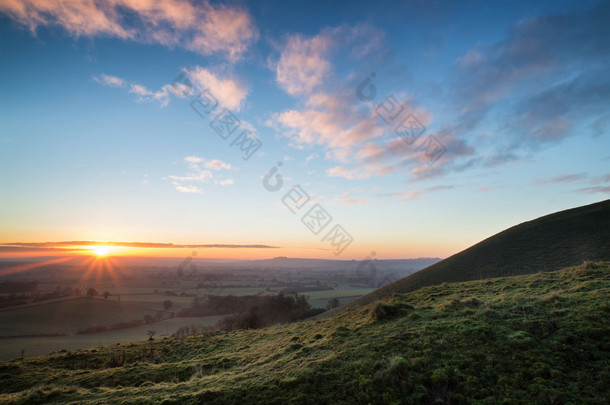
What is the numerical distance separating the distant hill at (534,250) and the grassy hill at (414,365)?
2185 cm

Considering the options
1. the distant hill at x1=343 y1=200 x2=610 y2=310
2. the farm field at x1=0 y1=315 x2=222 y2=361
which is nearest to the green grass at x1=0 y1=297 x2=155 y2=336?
the farm field at x1=0 y1=315 x2=222 y2=361

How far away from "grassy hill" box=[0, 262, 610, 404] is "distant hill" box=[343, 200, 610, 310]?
860 inches

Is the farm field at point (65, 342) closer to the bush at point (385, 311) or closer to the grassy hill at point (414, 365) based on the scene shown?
the grassy hill at point (414, 365)

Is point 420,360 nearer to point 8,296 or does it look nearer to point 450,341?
point 450,341

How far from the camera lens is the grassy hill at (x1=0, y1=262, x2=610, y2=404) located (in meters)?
8.09

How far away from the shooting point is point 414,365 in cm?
936

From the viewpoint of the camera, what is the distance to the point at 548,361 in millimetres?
8516

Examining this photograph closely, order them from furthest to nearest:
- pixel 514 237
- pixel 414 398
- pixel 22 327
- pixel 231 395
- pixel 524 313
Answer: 1. pixel 22 327
2. pixel 514 237
3. pixel 524 313
4. pixel 231 395
5. pixel 414 398

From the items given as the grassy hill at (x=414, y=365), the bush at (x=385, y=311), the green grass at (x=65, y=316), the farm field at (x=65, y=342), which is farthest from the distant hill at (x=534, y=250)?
the green grass at (x=65, y=316)

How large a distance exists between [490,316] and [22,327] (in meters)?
82.8

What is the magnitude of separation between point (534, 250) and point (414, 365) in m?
44.4

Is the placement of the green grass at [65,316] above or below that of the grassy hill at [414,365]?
below

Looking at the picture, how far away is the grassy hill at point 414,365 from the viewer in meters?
8.09

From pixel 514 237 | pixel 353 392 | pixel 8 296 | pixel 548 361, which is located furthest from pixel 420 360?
pixel 8 296
